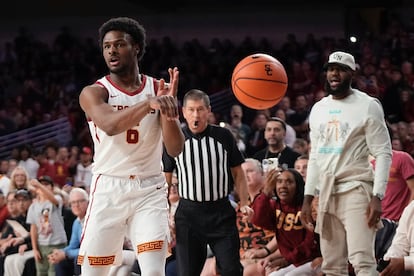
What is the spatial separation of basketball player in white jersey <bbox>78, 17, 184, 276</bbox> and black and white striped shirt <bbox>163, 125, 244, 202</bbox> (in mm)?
1759

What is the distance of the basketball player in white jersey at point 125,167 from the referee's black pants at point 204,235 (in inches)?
69.3

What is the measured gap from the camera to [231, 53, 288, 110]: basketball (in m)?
8.09

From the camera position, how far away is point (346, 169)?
621cm

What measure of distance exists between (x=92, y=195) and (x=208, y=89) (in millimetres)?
11525

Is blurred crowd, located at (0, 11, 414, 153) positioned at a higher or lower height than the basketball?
higher

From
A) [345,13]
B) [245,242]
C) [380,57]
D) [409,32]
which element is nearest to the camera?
[245,242]

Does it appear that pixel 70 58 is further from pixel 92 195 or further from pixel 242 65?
pixel 92 195

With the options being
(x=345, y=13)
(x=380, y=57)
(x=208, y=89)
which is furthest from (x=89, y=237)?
(x=345, y=13)

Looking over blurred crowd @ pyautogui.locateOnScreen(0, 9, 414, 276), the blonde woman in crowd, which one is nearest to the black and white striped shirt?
blurred crowd @ pyautogui.locateOnScreen(0, 9, 414, 276)

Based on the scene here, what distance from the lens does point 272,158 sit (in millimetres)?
8484

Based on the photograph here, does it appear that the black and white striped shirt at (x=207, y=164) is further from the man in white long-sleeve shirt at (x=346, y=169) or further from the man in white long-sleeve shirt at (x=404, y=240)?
the man in white long-sleeve shirt at (x=404, y=240)

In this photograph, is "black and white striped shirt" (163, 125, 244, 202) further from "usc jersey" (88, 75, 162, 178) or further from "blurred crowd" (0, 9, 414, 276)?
"blurred crowd" (0, 9, 414, 276)

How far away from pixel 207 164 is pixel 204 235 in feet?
1.92

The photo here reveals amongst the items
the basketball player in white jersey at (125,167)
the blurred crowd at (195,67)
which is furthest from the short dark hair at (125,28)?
the blurred crowd at (195,67)
